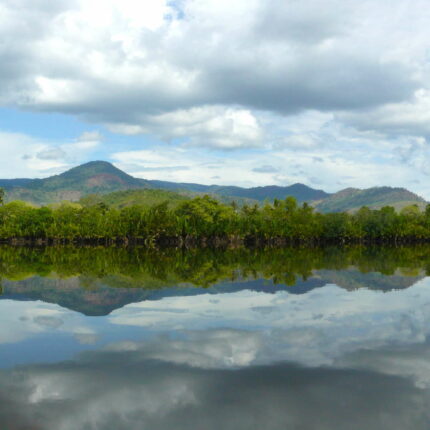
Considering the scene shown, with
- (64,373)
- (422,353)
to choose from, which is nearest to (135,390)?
(64,373)

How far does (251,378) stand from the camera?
1266cm

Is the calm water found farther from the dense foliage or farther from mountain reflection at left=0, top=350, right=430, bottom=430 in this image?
the dense foliage

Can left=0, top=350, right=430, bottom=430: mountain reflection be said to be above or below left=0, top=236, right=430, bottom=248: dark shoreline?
above

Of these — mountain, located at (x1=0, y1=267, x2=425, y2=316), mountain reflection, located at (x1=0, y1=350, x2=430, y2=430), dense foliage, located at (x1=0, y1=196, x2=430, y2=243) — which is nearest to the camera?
mountain reflection, located at (x1=0, y1=350, x2=430, y2=430)

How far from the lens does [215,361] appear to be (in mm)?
14289

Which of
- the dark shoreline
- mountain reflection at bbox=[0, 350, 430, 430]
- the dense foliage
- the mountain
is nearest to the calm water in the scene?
mountain reflection at bbox=[0, 350, 430, 430]

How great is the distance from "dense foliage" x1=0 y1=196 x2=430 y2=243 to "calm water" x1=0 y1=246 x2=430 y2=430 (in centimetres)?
9452

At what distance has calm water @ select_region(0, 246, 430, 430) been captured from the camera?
10.2 meters

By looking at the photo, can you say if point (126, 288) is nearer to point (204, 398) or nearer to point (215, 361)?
point (215, 361)

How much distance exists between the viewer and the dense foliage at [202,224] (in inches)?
4793

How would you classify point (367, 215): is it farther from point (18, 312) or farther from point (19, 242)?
point (18, 312)

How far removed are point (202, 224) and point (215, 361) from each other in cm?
11059

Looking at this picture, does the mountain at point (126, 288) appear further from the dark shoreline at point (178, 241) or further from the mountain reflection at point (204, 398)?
the dark shoreline at point (178, 241)

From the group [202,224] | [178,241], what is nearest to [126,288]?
[202,224]
